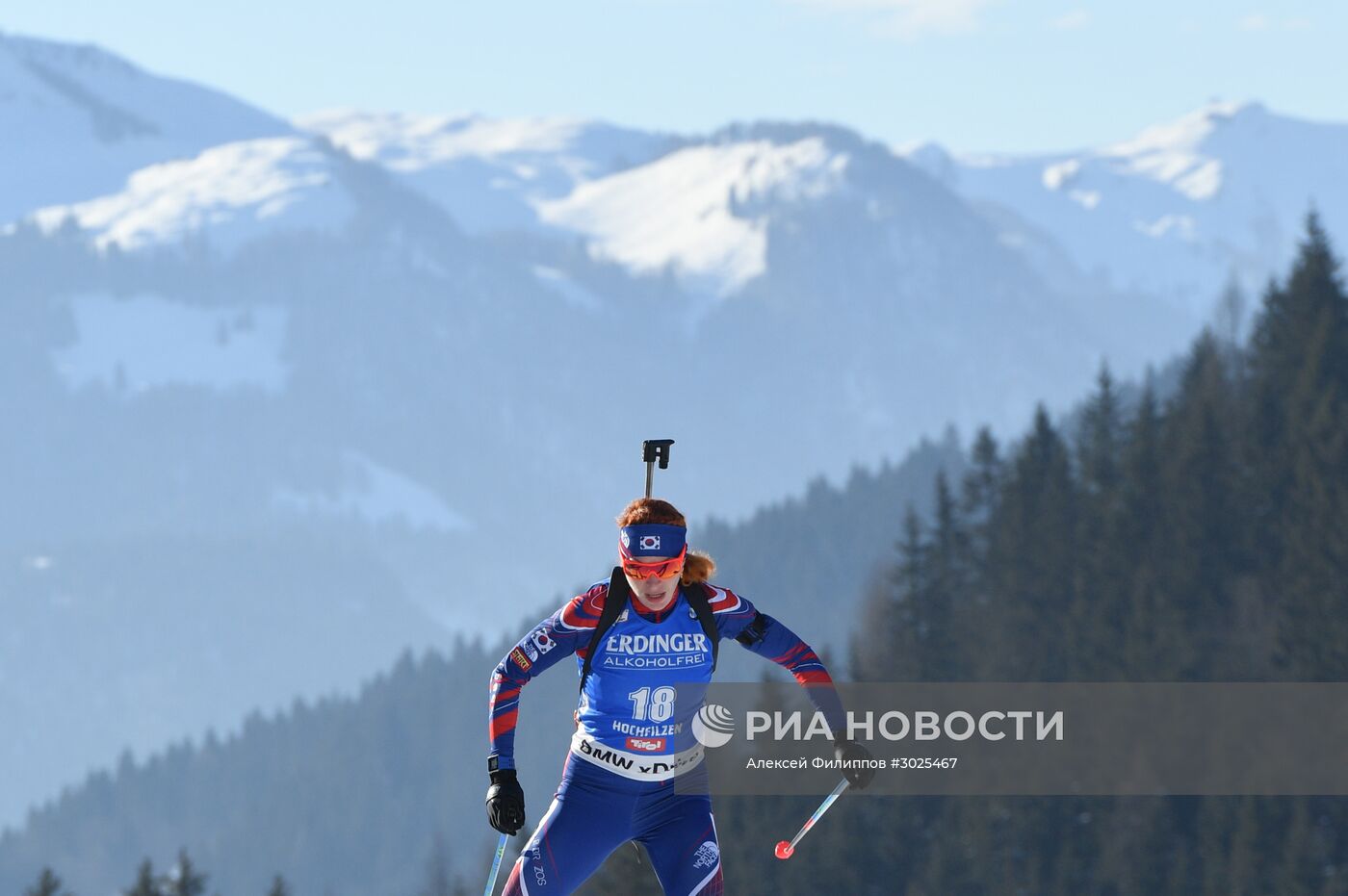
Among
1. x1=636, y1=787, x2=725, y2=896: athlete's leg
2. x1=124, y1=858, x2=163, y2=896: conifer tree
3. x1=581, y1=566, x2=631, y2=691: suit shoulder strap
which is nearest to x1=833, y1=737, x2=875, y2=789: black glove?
x1=636, y1=787, x2=725, y2=896: athlete's leg

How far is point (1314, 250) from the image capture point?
6838 centimetres

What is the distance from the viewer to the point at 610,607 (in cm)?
1073

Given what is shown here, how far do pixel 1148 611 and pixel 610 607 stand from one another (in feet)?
202

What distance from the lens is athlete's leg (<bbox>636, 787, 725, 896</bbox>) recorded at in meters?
10.7

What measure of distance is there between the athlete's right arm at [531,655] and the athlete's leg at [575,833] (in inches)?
19.0

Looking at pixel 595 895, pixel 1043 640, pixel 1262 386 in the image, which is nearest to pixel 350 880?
pixel 1043 640

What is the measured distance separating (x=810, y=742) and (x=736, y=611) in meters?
9.93

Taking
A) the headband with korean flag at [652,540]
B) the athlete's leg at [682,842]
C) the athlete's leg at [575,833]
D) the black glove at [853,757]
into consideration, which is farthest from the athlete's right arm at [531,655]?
the black glove at [853,757]

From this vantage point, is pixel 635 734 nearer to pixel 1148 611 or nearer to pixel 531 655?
pixel 531 655

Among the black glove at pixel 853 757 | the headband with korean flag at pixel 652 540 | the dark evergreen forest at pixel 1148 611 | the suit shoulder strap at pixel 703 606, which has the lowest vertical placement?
the black glove at pixel 853 757

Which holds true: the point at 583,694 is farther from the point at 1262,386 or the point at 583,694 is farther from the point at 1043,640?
the point at 1043,640

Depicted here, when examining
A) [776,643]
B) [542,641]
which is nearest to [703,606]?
[776,643]

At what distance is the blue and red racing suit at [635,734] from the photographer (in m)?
10.7

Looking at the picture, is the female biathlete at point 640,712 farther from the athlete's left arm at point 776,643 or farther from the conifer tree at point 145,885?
the conifer tree at point 145,885
